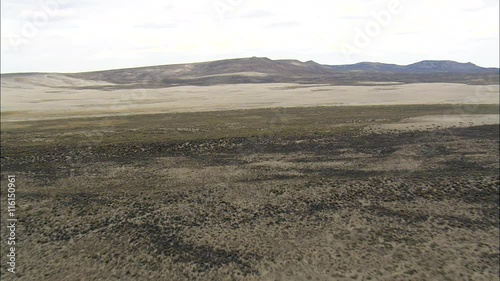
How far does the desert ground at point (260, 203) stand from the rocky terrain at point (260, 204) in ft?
0.29

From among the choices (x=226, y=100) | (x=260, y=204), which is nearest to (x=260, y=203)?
(x=260, y=204)

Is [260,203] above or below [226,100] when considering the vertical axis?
below

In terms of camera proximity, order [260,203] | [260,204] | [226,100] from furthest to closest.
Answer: [226,100], [260,203], [260,204]

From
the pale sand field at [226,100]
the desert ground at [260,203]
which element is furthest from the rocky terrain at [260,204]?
the pale sand field at [226,100]

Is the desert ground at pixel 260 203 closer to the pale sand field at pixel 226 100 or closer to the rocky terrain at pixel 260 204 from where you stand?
the rocky terrain at pixel 260 204

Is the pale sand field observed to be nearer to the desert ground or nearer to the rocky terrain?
the desert ground

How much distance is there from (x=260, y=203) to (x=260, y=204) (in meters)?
0.16

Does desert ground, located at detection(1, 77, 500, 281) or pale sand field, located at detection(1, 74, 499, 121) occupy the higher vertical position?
pale sand field, located at detection(1, 74, 499, 121)

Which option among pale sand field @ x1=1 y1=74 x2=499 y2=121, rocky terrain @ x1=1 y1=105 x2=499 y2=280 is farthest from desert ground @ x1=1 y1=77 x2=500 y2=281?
pale sand field @ x1=1 y1=74 x2=499 y2=121

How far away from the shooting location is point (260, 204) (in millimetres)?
22000

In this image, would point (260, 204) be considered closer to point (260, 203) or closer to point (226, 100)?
point (260, 203)

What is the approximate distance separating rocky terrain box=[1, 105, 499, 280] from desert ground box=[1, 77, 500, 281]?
0.09m

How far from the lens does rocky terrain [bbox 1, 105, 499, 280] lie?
1622cm

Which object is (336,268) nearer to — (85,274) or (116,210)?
(85,274)
